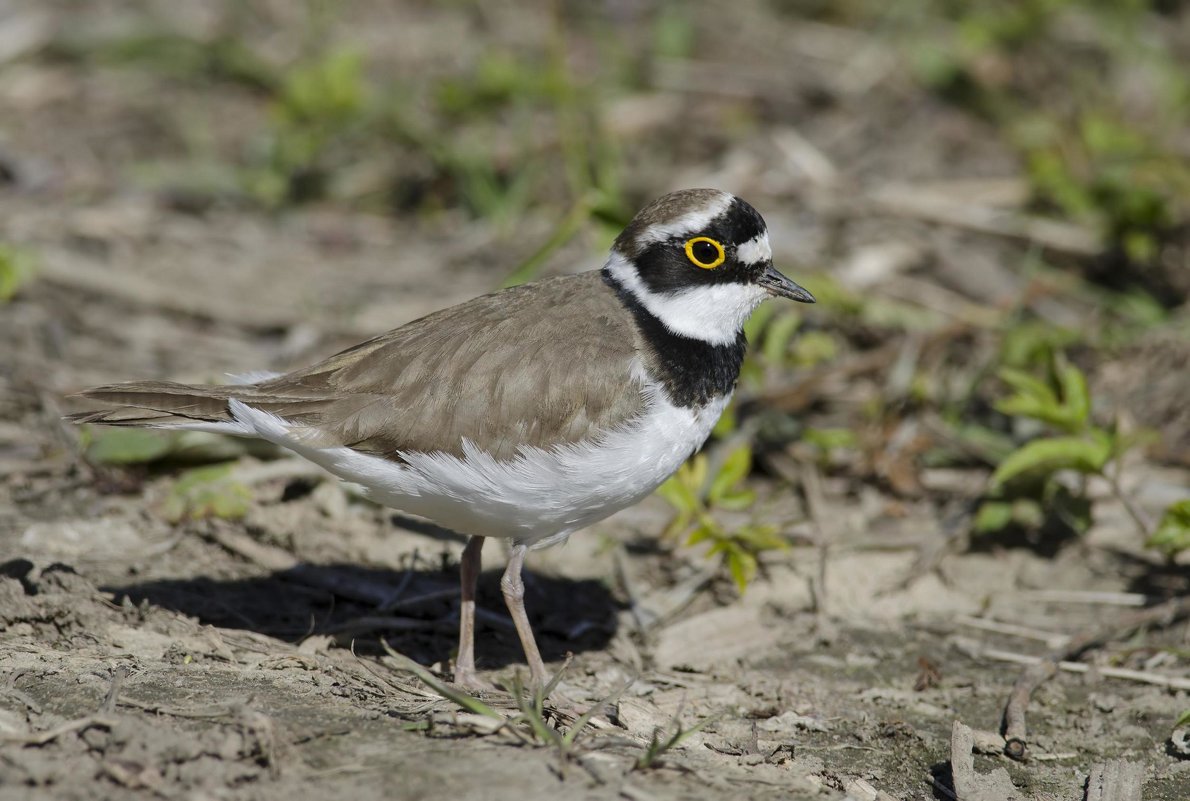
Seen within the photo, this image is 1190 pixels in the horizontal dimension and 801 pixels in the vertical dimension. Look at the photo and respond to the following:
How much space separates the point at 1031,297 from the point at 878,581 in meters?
2.76

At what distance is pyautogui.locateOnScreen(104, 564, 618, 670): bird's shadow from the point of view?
538 cm

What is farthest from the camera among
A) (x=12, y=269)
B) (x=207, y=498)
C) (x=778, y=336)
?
(x=12, y=269)

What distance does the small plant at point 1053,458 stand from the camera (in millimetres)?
5898

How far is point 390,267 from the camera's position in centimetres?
882

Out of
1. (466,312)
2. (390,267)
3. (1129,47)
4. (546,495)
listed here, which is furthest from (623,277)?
(1129,47)

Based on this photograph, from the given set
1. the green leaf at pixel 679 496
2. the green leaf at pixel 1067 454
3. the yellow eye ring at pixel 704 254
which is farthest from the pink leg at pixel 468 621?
the green leaf at pixel 1067 454

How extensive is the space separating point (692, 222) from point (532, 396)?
0.99 m

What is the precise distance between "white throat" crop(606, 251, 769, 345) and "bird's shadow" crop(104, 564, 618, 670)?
4.97ft

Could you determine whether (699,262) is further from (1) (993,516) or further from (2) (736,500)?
(1) (993,516)

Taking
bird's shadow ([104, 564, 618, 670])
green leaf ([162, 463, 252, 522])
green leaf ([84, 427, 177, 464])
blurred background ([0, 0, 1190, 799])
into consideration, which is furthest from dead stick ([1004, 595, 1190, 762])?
green leaf ([84, 427, 177, 464])

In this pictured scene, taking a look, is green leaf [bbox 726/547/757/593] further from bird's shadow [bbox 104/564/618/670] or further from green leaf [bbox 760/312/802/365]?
green leaf [bbox 760/312/802/365]

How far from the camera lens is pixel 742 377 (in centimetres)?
702

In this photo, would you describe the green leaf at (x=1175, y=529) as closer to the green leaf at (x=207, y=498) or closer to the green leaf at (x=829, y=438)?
the green leaf at (x=829, y=438)


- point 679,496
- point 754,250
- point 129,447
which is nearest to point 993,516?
point 679,496
